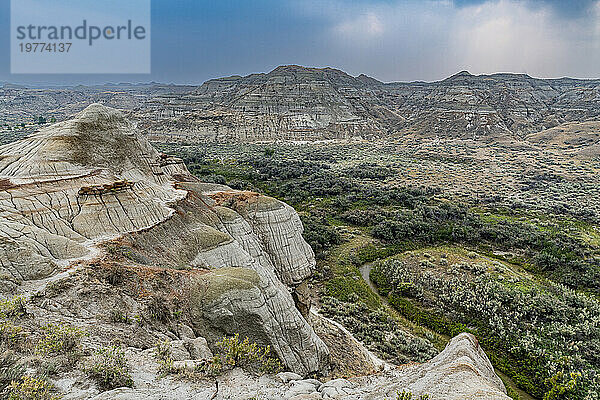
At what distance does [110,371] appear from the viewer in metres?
7.75

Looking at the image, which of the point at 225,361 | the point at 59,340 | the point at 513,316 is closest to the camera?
the point at 59,340

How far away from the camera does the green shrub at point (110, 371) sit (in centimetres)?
768

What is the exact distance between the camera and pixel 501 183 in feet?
201

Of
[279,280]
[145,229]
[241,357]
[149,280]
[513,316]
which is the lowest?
[513,316]

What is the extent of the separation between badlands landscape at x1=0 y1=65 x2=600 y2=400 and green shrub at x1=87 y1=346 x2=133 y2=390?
4 cm

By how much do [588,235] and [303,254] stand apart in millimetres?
33475

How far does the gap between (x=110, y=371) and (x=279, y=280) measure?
707 inches

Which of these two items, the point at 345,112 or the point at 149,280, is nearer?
the point at 149,280

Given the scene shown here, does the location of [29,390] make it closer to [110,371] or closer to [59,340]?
[110,371]

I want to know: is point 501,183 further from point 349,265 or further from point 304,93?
point 304,93

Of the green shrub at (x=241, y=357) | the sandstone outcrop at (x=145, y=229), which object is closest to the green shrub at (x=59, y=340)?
the sandstone outcrop at (x=145, y=229)

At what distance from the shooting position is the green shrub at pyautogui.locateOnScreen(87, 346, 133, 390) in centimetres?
768

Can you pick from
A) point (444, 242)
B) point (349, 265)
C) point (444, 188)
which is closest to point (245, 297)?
point (349, 265)

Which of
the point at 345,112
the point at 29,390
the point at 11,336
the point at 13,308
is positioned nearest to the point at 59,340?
the point at 11,336
